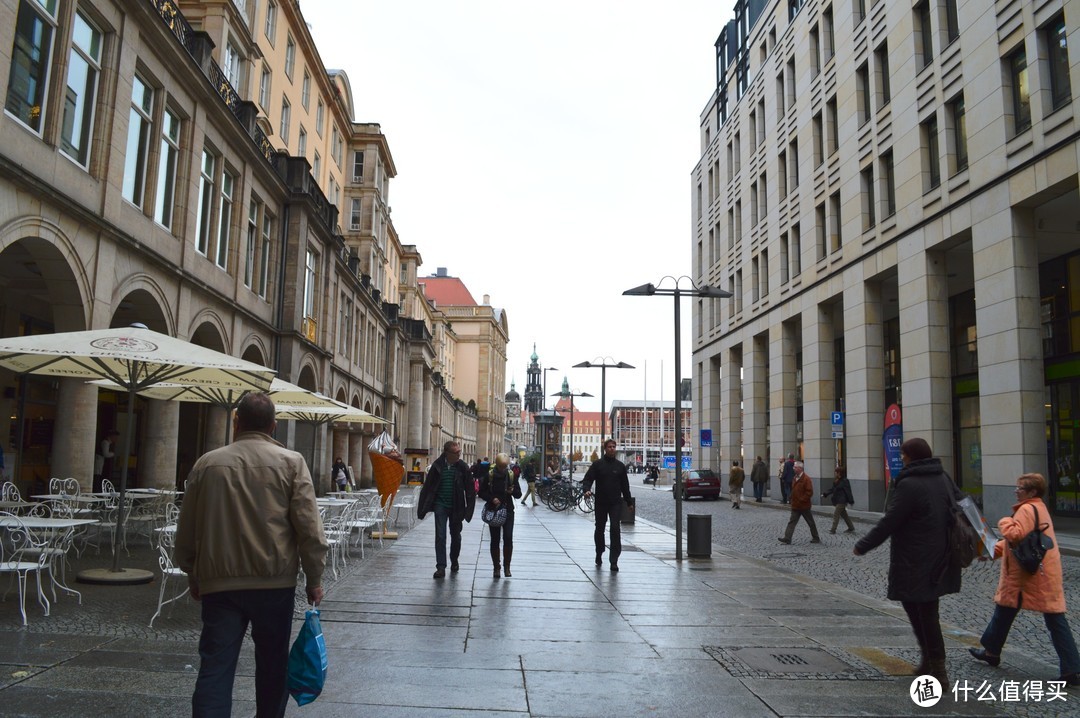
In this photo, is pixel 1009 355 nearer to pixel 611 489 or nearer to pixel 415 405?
pixel 611 489

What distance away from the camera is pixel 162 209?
17.9m

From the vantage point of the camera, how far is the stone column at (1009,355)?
63.2ft

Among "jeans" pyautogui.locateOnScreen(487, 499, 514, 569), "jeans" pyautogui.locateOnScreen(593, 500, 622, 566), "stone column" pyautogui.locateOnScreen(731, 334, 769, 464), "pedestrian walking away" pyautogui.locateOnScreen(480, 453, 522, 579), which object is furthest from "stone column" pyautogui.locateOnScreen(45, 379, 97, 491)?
"stone column" pyautogui.locateOnScreen(731, 334, 769, 464)

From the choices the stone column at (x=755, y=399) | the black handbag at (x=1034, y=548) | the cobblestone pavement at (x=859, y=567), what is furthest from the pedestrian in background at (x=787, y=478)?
the black handbag at (x=1034, y=548)

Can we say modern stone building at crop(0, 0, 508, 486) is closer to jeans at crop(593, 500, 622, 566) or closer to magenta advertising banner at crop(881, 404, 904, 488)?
jeans at crop(593, 500, 622, 566)

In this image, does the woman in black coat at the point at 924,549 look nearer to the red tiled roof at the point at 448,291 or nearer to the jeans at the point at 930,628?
the jeans at the point at 930,628

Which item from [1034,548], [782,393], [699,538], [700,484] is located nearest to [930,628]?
[1034,548]

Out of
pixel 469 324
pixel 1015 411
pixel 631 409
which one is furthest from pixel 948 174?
pixel 631 409

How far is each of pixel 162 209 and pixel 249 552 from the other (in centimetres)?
1606

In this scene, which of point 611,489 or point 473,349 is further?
point 473,349

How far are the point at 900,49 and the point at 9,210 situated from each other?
83.9ft

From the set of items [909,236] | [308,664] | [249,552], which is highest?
[909,236]

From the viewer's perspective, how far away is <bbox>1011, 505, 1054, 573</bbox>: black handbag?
6.09 m

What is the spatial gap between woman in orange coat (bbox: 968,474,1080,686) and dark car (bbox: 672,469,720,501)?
1260 inches
